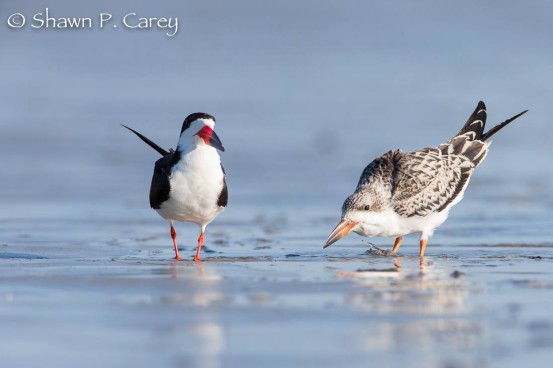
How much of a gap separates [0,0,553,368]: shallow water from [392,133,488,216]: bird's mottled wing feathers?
404 millimetres

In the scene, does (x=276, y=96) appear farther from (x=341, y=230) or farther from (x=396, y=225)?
(x=341, y=230)

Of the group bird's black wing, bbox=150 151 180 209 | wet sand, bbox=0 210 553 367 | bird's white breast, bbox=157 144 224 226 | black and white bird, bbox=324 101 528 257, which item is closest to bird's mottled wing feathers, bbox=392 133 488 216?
black and white bird, bbox=324 101 528 257

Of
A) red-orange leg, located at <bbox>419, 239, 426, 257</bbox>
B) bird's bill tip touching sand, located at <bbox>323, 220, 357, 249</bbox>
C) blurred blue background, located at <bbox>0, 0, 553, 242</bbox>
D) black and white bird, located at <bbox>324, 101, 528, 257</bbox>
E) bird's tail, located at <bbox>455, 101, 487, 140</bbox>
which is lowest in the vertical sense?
red-orange leg, located at <bbox>419, 239, 426, 257</bbox>

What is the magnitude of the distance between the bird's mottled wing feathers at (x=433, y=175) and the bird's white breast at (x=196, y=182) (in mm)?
1422

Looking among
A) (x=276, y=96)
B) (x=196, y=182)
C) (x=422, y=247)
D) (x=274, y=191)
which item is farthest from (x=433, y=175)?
(x=276, y=96)

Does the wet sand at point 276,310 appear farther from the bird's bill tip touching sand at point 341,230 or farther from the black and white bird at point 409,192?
the black and white bird at point 409,192

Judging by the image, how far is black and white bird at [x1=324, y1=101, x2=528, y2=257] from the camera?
860 cm

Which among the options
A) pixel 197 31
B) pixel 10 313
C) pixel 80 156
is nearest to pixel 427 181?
pixel 10 313

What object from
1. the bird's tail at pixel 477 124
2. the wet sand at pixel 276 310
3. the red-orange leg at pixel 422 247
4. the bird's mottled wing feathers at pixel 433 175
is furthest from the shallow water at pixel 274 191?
the bird's tail at pixel 477 124

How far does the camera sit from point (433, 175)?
949 cm

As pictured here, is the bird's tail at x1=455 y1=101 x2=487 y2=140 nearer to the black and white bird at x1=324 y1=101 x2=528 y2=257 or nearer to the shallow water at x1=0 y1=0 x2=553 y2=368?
the black and white bird at x1=324 y1=101 x2=528 y2=257

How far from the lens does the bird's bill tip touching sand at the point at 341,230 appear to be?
8.37 metres

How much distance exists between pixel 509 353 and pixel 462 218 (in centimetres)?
650

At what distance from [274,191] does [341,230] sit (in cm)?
461
